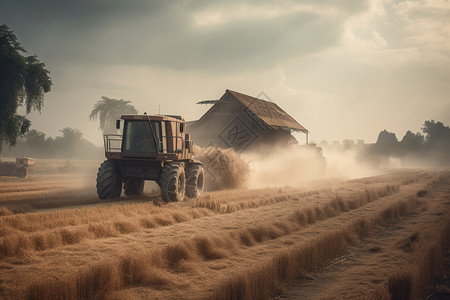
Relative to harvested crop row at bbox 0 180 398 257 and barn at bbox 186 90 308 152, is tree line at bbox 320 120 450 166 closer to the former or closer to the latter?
barn at bbox 186 90 308 152

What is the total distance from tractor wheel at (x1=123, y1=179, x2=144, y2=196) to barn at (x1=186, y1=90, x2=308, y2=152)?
13099 mm

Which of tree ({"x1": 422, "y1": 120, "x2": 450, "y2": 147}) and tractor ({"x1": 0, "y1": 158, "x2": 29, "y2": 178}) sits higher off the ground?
tree ({"x1": 422, "y1": 120, "x2": 450, "y2": 147})

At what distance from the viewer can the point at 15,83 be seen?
3000cm

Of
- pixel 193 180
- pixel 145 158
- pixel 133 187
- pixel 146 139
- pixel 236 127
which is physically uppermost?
pixel 236 127

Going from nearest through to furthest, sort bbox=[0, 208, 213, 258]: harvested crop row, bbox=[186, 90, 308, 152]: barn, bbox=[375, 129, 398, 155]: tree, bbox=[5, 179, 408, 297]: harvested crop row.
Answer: bbox=[5, 179, 408, 297]: harvested crop row, bbox=[0, 208, 213, 258]: harvested crop row, bbox=[186, 90, 308, 152]: barn, bbox=[375, 129, 398, 155]: tree

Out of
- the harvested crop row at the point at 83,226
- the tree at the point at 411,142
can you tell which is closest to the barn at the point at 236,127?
the harvested crop row at the point at 83,226

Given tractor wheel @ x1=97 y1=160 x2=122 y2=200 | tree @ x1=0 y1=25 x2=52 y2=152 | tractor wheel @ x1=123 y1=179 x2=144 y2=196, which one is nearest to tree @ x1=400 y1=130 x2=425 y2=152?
tree @ x1=0 y1=25 x2=52 y2=152

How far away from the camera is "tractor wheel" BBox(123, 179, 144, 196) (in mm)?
15812

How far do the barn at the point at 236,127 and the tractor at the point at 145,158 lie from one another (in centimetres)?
1360

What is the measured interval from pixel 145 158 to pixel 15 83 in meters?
22.2

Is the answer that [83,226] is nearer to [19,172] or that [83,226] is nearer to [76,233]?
[76,233]

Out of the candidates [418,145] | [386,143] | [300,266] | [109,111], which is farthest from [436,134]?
[300,266]

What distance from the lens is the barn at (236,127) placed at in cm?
2830

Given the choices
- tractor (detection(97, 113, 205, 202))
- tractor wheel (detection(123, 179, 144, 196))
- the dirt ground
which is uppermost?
tractor (detection(97, 113, 205, 202))
